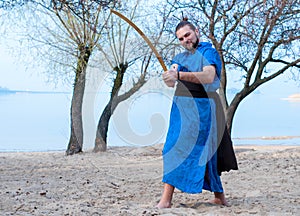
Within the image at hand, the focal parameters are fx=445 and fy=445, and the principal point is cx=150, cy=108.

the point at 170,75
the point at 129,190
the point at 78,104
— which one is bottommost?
the point at 129,190

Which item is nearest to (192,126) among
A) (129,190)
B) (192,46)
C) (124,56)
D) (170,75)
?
(170,75)

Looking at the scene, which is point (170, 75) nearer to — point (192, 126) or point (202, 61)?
point (202, 61)

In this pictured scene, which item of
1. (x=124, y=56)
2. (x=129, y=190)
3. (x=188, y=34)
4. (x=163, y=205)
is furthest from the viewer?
(x=124, y=56)

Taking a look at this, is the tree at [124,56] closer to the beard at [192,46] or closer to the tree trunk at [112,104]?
the tree trunk at [112,104]

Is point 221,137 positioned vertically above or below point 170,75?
below

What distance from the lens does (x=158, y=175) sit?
225 inches

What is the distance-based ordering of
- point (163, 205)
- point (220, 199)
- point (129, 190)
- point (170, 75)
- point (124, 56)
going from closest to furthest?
1. point (170, 75)
2. point (163, 205)
3. point (220, 199)
4. point (129, 190)
5. point (124, 56)

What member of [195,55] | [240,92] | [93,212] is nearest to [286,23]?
[240,92]

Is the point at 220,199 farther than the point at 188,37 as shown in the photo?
Yes

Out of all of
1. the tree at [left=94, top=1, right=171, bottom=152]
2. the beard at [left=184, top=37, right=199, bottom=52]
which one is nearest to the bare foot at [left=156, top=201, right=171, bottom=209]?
the beard at [left=184, top=37, right=199, bottom=52]

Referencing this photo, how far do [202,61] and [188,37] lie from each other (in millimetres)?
202

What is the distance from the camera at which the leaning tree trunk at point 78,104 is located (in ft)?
28.9

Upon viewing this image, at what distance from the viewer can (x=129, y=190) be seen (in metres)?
4.34

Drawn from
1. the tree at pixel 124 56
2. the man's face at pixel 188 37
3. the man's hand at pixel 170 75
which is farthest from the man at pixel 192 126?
the tree at pixel 124 56
